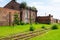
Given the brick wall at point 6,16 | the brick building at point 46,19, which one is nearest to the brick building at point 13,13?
the brick wall at point 6,16

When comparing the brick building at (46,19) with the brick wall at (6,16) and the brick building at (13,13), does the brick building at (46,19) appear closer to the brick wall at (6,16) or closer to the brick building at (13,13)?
the brick building at (13,13)

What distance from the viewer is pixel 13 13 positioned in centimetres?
3362

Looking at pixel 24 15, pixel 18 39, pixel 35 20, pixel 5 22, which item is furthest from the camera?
pixel 35 20

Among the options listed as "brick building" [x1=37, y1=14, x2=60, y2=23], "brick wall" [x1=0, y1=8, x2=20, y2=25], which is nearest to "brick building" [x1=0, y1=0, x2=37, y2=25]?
"brick wall" [x1=0, y1=8, x2=20, y2=25]

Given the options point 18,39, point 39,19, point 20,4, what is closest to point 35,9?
point 39,19

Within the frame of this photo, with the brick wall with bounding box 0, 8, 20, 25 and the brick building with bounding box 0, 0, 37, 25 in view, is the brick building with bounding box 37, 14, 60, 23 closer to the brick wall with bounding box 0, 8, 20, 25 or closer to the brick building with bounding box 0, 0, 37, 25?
the brick building with bounding box 0, 0, 37, 25

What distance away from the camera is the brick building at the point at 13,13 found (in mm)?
30703

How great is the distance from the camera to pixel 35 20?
1903 inches

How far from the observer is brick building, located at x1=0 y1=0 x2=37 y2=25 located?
3070 centimetres

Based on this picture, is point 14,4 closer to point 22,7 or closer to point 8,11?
point 22,7

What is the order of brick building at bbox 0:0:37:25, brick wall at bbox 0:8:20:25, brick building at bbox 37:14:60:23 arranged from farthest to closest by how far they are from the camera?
brick building at bbox 37:14:60:23
brick building at bbox 0:0:37:25
brick wall at bbox 0:8:20:25

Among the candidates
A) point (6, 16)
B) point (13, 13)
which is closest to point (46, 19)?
point (13, 13)

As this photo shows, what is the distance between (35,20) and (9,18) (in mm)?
17297

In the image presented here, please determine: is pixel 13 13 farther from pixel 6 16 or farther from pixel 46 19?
pixel 46 19
